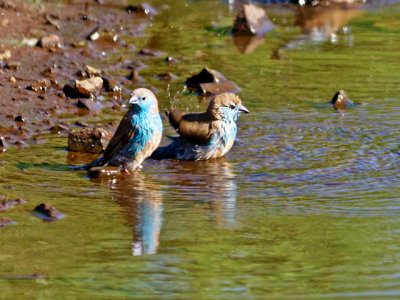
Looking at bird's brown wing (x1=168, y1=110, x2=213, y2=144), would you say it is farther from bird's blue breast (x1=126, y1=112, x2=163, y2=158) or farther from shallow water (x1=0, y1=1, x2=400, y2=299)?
bird's blue breast (x1=126, y1=112, x2=163, y2=158)

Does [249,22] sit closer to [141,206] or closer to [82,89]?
[82,89]

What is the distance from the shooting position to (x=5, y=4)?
14.7m

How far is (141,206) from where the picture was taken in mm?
7180

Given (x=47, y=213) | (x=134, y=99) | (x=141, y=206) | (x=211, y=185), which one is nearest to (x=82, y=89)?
(x=134, y=99)

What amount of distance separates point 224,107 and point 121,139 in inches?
50.8

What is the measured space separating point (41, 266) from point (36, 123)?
4534 millimetres

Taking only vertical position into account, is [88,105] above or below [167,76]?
below

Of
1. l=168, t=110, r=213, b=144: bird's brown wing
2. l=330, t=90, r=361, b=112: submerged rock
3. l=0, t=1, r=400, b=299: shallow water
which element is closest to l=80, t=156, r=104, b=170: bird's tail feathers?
l=0, t=1, r=400, b=299: shallow water

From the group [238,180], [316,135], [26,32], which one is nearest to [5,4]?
[26,32]

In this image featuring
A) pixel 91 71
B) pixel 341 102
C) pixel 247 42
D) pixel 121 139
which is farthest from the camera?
pixel 247 42

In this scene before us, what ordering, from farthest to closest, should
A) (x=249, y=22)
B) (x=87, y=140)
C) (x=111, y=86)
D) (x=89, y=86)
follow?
1. (x=249, y=22)
2. (x=111, y=86)
3. (x=89, y=86)
4. (x=87, y=140)

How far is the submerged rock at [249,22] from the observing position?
50.5 ft

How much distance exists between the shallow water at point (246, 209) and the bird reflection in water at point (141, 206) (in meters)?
0.01

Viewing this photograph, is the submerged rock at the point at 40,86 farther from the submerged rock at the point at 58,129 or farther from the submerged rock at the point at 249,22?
the submerged rock at the point at 249,22
